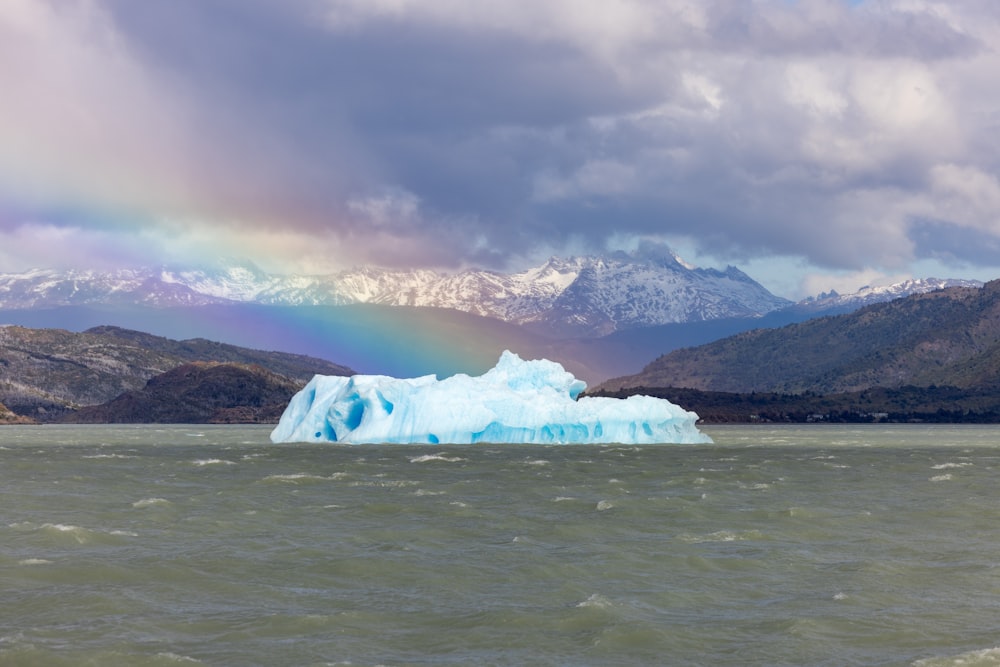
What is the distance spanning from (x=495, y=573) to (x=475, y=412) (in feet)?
176

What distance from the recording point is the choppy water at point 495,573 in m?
18.5

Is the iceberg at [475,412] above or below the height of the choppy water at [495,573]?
above

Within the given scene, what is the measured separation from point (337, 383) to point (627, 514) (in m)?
48.5

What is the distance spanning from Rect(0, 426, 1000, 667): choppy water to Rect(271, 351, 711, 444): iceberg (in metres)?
31.5

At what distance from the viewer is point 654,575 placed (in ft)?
80.8

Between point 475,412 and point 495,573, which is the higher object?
point 475,412

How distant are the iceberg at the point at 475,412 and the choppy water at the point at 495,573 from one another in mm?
31510

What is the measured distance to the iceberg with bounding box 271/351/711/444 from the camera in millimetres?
78125

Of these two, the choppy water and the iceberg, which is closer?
the choppy water

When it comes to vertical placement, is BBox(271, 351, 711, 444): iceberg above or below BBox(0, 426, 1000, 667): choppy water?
above

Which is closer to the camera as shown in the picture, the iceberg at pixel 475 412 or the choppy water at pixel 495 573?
the choppy water at pixel 495 573

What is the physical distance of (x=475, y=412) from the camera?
7844 centimetres

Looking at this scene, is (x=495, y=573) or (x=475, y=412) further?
(x=475, y=412)

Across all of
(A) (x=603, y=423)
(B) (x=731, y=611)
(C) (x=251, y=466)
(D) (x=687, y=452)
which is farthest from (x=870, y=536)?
(A) (x=603, y=423)
